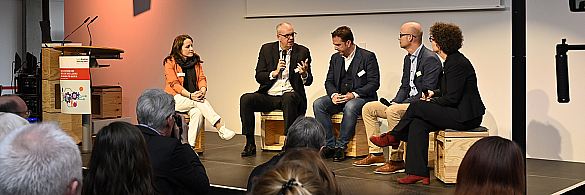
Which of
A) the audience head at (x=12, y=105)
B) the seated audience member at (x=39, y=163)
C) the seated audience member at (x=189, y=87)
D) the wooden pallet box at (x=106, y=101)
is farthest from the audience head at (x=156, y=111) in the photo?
the wooden pallet box at (x=106, y=101)

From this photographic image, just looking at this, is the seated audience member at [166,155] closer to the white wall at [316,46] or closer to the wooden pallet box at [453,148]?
the wooden pallet box at [453,148]

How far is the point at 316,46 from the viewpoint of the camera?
634 cm

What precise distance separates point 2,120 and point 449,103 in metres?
2.78

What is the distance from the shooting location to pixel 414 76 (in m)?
4.58

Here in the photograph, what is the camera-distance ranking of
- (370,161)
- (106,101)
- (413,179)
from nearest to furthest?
(413,179)
(370,161)
(106,101)

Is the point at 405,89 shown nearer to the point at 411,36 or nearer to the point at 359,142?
the point at 411,36

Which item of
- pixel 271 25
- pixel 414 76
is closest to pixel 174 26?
pixel 271 25

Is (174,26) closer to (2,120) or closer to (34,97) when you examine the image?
(34,97)

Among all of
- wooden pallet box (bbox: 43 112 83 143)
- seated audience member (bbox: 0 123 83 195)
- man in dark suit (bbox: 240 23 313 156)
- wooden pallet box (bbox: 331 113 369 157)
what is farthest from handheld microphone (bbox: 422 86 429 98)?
wooden pallet box (bbox: 43 112 83 143)

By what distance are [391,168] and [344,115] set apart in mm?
854

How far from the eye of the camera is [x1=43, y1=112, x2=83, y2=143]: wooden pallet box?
5.39m

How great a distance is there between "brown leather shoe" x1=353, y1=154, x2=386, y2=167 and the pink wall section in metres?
3.75

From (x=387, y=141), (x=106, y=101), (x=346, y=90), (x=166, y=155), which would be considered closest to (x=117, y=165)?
(x=166, y=155)

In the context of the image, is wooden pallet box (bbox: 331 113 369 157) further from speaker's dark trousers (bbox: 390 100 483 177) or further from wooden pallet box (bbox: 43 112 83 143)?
wooden pallet box (bbox: 43 112 83 143)
